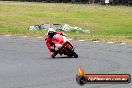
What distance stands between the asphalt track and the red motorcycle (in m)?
0.24

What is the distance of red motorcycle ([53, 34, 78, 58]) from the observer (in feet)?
52.5

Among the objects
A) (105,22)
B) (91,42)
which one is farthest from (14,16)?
(91,42)

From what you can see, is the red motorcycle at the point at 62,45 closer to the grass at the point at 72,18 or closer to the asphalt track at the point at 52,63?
the asphalt track at the point at 52,63

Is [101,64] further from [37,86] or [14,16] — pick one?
[14,16]

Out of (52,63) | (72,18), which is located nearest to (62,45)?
(52,63)

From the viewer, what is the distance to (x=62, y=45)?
16.0m

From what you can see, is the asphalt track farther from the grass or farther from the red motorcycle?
the grass

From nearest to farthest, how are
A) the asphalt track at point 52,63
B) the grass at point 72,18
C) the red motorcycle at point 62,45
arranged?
the asphalt track at point 52,63 < the red motorcycle at point 62,45 < the grass at point 72,18

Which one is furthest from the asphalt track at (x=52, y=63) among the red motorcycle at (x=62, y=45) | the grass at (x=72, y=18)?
the grass at (x=72, y=18)

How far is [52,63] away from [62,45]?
1.33 m

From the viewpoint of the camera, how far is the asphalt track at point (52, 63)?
1047 centimetres

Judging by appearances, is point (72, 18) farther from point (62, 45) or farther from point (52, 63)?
point (52, 63)

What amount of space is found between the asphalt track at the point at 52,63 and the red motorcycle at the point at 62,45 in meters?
0.24

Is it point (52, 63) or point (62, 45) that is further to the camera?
point (62, 45)
